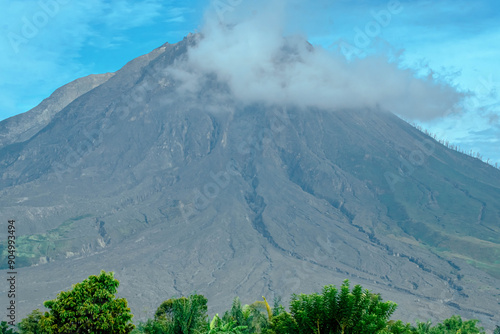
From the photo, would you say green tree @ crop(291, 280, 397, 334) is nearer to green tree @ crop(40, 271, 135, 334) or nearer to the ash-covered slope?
green tree @ crop(40, 271, 135, 334)

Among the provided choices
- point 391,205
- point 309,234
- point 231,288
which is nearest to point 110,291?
point 231,288

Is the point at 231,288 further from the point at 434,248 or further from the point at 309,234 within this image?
the point at 434,248

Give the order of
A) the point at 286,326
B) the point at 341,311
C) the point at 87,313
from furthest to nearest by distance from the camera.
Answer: the point at 87,313 → the point at 286,326 → the point at 341,311

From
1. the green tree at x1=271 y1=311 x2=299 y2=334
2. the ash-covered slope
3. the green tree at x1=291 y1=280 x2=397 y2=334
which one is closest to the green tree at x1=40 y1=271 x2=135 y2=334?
the green tree at x1=271 y1=311 x2=299 y2=334

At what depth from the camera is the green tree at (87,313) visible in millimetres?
19188

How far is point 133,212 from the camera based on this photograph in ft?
563

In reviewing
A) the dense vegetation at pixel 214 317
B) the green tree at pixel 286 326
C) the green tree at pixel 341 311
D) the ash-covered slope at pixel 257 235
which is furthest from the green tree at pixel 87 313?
the ash-covered slope at pixel 257 235

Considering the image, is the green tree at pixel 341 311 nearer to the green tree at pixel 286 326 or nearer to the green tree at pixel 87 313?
the green tree at pixel 286 326

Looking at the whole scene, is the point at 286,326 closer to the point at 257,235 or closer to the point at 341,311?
the point at 341,311

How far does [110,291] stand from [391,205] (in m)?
173

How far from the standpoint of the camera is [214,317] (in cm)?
1688

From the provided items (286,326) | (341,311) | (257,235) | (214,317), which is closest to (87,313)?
(214,317)

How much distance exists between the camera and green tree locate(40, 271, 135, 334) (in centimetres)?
1919

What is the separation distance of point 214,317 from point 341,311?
437cm
